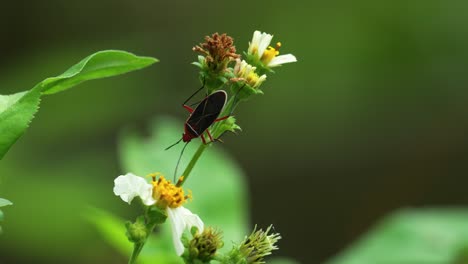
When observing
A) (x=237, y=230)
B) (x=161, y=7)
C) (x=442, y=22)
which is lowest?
(x=237, y=230)

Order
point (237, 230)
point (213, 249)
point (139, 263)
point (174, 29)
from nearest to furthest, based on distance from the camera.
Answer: point (213, 249)
point (139, 263)
point (237, 230)
point (174, 29)

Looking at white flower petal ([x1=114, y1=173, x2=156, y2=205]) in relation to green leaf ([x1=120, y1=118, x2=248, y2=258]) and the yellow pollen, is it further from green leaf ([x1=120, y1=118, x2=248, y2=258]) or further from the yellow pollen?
green leaf ([x1=120, y1=118, x2=248, y2=258])

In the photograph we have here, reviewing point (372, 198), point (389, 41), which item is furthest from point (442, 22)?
point (372, 198)

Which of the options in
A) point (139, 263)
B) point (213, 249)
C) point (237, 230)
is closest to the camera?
point (213, 249)

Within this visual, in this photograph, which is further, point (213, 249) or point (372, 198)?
point (372, 198)

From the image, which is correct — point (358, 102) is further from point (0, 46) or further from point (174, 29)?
point (0, 46)

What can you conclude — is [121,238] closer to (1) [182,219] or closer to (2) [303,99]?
(1) [182,219]

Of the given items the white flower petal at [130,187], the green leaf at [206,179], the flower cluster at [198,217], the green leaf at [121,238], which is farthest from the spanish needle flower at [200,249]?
the green leaf at [206,179]
